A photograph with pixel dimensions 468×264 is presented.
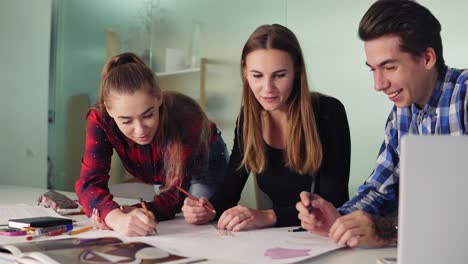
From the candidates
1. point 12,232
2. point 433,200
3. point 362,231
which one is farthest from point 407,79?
point 12,232

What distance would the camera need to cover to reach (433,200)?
0.69 metres

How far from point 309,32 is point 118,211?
1643 mm

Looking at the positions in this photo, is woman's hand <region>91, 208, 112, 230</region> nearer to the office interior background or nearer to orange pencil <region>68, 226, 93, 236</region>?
orange pencil <region>68, 226, 93, 236</region>

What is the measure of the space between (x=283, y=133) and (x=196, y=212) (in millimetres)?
393

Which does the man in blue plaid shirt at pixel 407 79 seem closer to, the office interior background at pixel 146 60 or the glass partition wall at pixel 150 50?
the office interior background at pixel 146 60

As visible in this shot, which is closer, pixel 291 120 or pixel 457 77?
pixel 457 77

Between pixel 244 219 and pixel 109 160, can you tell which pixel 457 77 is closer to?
pixel 244 219

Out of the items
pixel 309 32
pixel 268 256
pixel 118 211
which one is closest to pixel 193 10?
pixel 309 32

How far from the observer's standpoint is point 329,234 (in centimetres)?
118

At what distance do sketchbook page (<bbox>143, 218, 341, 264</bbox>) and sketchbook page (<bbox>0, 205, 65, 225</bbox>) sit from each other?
368 mm

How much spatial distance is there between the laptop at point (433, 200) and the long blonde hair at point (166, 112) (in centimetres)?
92

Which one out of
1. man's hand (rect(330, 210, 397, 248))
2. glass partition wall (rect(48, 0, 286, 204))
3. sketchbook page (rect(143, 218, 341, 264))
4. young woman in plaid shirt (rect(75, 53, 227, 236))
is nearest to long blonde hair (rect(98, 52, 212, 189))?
young woman in plaid shirt (rect(75, 53, 227, 236))

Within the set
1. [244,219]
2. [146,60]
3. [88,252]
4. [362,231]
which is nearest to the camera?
[88,252]

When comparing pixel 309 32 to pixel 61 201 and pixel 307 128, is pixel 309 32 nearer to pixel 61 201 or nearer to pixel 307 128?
pixel 307 128
